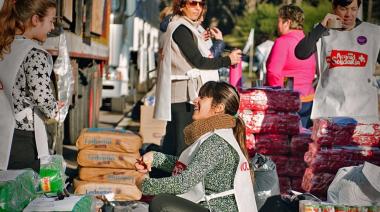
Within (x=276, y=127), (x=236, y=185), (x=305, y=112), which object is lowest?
(x=236, y=185)

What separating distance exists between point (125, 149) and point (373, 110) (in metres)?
Answer: 2.14

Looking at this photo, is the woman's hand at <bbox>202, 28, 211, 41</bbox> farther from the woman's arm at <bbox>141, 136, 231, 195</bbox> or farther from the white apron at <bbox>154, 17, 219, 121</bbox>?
the woman's arm at <bbox>141, 136, 231, 195</bbox>

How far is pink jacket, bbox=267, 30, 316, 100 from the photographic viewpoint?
953 centimetres

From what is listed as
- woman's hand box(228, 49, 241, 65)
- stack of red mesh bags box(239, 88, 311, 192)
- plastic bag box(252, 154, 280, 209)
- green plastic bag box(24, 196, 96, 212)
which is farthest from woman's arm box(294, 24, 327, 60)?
green plastic bag box(24, 196, 96, 212)

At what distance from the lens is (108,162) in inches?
308

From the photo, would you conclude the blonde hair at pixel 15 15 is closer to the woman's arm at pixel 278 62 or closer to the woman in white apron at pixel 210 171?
the woman in white apron at pixel 210 171

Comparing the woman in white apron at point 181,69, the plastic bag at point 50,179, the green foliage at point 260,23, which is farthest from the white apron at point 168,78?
the green foliage at point 260,23

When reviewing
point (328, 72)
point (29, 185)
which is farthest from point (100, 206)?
point (328, 72)

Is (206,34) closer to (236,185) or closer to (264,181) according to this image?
(264,181)

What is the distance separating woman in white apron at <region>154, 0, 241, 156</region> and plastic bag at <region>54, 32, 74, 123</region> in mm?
1828

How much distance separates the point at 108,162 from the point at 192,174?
277cm

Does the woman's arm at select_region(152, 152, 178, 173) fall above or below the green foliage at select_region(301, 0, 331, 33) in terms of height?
below

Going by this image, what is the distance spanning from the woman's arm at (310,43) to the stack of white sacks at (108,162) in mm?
1561

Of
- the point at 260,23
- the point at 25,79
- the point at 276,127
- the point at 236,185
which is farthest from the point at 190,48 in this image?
the point at 260,23
